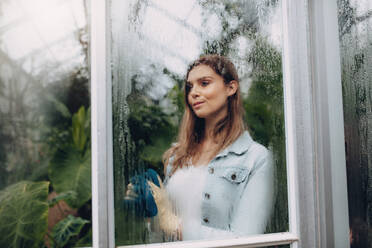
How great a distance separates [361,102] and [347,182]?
446 millimetres

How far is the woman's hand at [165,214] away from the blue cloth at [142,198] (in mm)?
22

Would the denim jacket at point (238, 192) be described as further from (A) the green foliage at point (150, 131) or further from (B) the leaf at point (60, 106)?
(B) the leaf at point (60, 106)

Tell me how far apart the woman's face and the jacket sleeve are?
36cm

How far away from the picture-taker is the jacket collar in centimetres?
156

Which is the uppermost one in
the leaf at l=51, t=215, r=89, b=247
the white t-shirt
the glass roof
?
the glass roof

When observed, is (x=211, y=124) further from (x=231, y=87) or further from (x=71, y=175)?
(x=71, y=175)

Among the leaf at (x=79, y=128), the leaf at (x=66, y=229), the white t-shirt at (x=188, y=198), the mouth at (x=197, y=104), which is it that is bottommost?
the leaf at (x=66, y=229)

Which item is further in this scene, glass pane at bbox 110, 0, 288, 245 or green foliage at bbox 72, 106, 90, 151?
green foliage at bbox 72, 106, 90, 151

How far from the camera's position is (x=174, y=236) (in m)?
1.50

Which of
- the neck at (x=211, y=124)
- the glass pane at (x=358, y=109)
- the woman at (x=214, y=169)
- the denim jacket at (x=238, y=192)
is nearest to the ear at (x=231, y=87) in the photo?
the woman at (x=214, y=169)

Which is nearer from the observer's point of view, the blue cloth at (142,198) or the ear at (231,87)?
the blue cloth at (142,198)

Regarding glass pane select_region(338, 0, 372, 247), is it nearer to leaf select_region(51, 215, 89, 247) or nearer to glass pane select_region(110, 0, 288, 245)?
glass pane select_region(110, 0, 288, 245)

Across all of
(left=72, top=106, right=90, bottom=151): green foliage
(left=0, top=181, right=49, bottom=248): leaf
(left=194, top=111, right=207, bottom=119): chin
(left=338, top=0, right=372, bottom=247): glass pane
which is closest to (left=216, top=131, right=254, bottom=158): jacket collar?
(left=194, top=111, right=207, bottom=119): chin

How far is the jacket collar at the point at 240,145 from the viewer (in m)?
1.56
